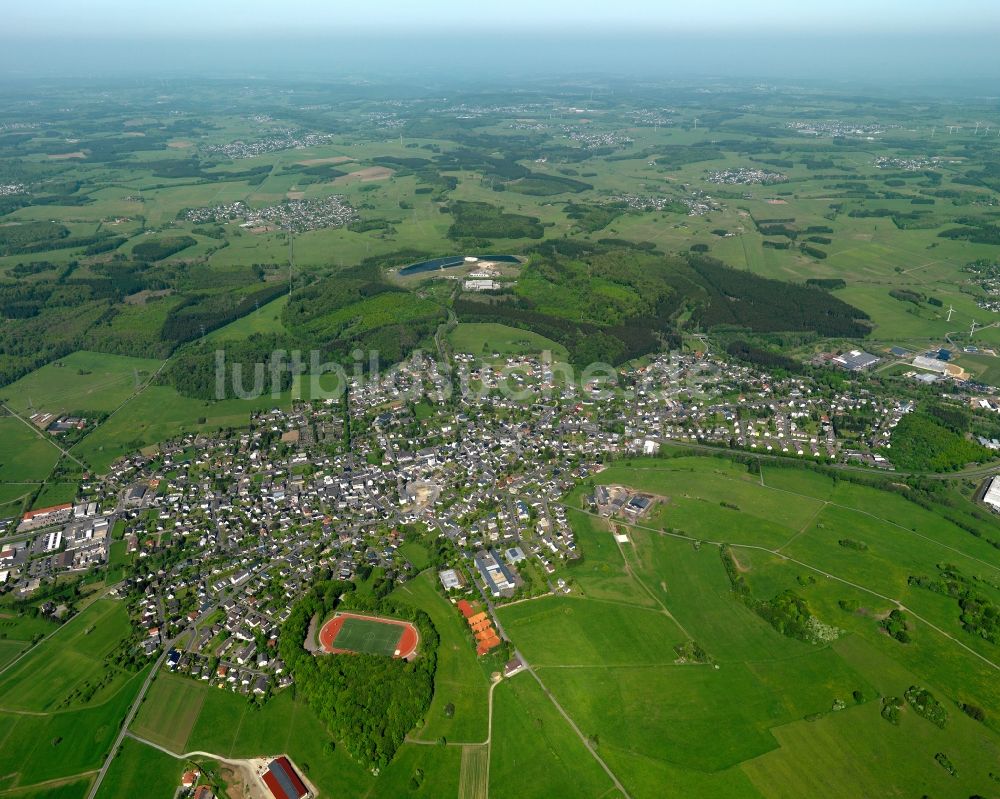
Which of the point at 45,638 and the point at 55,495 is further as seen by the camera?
the point at 55,495

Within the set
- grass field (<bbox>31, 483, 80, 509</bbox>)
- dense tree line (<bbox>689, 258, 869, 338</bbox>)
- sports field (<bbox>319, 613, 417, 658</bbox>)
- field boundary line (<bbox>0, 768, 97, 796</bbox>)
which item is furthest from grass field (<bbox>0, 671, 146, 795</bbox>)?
dense tree line (<bbox>689, 258, 869, 338</bbox>)

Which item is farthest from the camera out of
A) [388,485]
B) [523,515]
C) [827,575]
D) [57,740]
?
[388,485]

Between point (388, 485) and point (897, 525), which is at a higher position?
point (897, 525)

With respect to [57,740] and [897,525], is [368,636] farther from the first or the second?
[897,525]

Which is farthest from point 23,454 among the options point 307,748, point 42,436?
point 307,748

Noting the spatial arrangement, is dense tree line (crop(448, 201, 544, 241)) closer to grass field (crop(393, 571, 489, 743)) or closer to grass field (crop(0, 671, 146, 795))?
grass field (crop(393, 571, 489, 743))

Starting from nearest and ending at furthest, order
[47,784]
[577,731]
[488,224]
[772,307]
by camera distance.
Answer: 1. [47,784]
2. [577,731]
3. [772,307]
4. [488,224]

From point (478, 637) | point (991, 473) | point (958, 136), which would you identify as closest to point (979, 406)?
point (991, 473)
